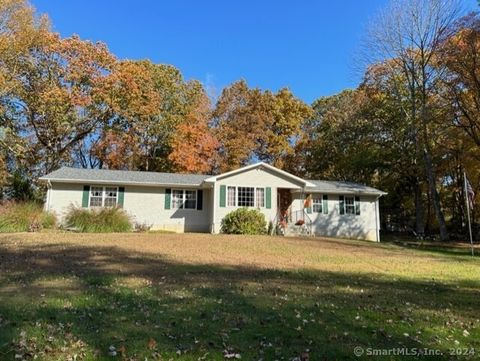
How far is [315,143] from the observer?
1368 inches

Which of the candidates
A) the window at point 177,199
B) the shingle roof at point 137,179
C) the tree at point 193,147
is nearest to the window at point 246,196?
the shingle roof at point 137,179

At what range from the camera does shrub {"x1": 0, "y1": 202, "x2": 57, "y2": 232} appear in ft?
56.7

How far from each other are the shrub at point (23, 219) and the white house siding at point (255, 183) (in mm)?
7977

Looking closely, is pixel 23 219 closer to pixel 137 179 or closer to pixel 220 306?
pixel 137 179

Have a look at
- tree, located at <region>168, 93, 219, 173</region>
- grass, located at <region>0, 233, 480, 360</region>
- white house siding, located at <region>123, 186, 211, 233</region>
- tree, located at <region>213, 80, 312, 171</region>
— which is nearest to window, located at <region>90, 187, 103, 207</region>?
white house siding, located at <region>123, 186, 211, 233</region>

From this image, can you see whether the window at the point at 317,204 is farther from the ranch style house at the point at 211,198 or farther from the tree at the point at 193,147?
the tree at the point at 193,147

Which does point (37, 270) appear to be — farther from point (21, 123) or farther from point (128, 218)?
point (21, 123)

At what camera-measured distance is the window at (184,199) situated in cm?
2283

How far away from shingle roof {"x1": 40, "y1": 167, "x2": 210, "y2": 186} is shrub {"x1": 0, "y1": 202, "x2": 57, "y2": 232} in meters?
2.73

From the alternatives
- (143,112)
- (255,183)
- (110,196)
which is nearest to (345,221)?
(255,183)

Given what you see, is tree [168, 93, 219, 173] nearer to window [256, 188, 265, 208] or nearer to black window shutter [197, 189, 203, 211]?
black window shutter [197, 189, 203, 211]

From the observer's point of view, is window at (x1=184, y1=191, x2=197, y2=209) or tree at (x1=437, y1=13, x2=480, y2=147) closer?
tree at (x1=437, y1=13, x2=480, y2=147)

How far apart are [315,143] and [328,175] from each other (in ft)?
9.99

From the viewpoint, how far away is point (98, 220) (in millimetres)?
18922
